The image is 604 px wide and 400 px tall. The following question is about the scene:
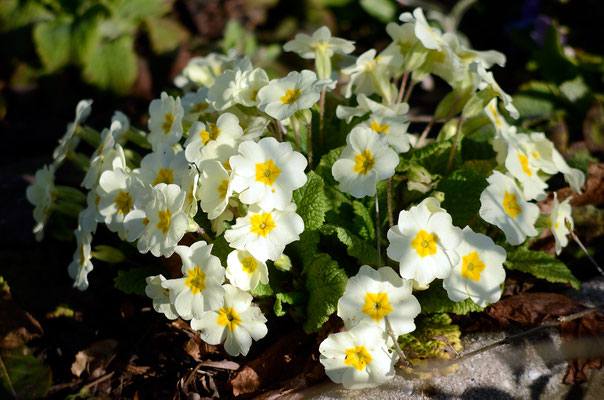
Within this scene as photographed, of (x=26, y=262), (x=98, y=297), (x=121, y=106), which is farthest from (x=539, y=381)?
(x=121, y=106)

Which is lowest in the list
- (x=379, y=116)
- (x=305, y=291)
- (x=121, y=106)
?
(x=121, y=106)

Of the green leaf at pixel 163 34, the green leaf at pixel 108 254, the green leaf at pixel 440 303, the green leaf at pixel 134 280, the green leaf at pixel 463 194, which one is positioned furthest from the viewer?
the green leaf at pixel 163 34

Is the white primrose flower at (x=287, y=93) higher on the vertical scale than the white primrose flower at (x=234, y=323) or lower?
higher

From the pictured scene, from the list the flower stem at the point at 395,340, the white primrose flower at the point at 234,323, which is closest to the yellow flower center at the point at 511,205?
the flower stem at the point at 395,340

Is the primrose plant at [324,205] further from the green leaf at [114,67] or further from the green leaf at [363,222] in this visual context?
the green leaf at [114,67]

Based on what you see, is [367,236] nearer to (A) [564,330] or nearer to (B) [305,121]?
(B) [305,121]

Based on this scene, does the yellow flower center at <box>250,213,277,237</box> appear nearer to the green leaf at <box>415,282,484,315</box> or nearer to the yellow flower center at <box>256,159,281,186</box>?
the yellow flower center at <box>256,159,281,186</box>

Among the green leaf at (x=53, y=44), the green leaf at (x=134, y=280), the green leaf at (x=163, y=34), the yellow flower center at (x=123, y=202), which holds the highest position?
the yellow flower center at (x=123, y=202)
